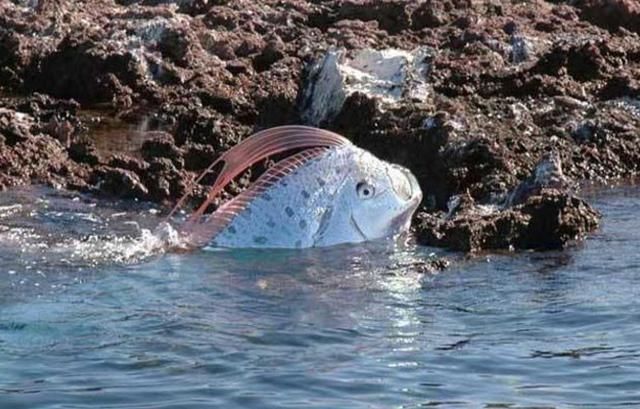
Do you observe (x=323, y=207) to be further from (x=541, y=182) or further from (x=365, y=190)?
(x=541, y=182)

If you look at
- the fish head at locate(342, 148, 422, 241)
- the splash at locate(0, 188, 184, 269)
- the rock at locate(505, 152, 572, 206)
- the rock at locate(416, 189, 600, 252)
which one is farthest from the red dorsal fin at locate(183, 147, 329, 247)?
the rock at locate(505, 152, 572, 206)

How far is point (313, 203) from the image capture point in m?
10.7

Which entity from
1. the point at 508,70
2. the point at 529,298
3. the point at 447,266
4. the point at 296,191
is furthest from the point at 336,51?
the point at 529,298

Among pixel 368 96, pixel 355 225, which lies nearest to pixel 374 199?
pixel 355 225

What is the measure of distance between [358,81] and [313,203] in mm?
3216

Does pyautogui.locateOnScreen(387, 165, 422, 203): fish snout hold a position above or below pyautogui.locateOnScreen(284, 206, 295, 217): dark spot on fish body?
above

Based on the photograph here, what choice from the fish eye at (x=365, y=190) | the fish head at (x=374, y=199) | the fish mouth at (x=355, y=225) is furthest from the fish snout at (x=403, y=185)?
the fish mouth at (x=355, y=225)

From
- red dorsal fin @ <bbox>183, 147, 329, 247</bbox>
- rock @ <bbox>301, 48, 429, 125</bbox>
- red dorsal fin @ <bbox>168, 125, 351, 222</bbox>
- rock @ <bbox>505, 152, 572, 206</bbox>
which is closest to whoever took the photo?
red dorsal fin @ <bbox>183, 147, 329, 247</bbox>

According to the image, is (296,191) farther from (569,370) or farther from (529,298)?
(569,370)

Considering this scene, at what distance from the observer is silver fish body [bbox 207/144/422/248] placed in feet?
34.9

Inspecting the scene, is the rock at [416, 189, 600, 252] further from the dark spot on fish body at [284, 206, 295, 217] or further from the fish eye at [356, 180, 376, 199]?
the dark spot on fish body at [284, 206, 295, 217]

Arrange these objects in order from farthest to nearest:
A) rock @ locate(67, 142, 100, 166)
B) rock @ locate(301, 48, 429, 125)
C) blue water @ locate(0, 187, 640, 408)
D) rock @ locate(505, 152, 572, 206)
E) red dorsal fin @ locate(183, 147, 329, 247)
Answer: rock @ locate(301, 48, 429, 125), rock @ locate(67, 142, 100, 166), rock @ locate(505, 152, 572, 206), red dorsal fin @ locate(183, 147, 329, 247), blue water @ locate(0, 187, 640, 408)

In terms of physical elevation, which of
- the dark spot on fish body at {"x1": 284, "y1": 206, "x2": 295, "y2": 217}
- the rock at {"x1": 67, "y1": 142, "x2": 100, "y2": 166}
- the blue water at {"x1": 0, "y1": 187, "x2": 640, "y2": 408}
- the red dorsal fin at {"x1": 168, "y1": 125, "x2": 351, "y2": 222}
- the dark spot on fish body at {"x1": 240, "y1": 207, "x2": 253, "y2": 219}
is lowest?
the blue water at {"x1": 0, "y1": 187, "x2": 640, "y2": 408}

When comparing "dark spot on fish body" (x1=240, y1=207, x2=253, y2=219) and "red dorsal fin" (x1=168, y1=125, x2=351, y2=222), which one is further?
"red dorsal fin" (x1=168, y1=125, x2=351, y2=222)
